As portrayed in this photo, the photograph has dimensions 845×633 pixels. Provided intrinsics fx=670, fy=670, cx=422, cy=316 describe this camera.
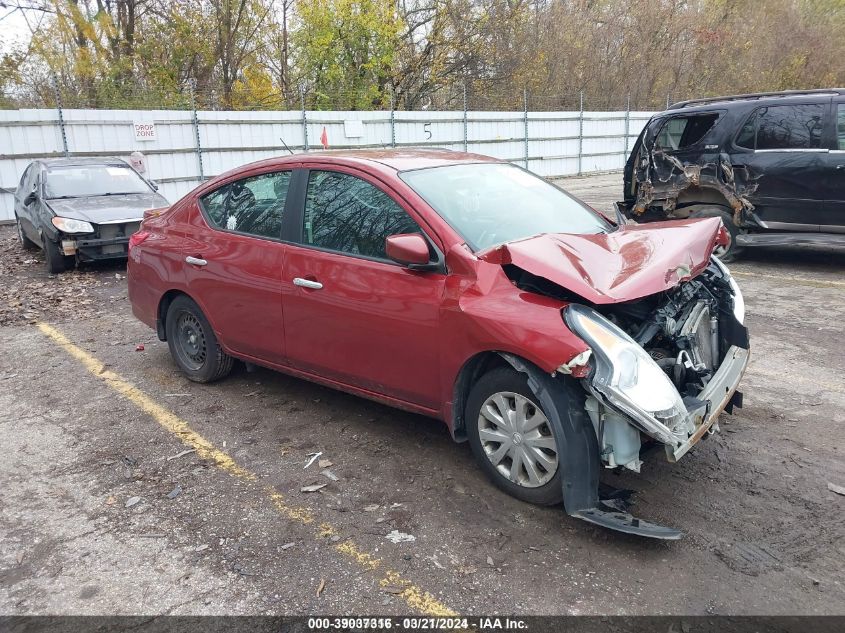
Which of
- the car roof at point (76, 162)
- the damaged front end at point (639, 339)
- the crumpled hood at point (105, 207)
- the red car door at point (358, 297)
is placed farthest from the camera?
the car roof at point (76, 162)

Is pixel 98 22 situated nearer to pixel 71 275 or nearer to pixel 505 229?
pixel 71 275

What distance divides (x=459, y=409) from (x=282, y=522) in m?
1.07

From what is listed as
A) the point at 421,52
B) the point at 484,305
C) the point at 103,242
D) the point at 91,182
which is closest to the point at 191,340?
the point at 484,305

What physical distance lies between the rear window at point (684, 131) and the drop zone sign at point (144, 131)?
11297mm

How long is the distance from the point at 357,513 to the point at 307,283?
1.46m

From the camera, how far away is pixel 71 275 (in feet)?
31.3

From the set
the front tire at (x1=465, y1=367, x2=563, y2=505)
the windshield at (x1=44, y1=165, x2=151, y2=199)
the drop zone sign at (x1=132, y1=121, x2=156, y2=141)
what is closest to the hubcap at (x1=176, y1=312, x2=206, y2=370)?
the front tire at (x1=465, y1=367, x2=563, y2=505)

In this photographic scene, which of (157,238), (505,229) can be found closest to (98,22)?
(157,238)

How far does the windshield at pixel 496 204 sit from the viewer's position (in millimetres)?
3787

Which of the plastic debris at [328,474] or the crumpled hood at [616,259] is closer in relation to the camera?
the crumpled hood at [616,259]

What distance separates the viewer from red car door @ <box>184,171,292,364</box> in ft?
14.6

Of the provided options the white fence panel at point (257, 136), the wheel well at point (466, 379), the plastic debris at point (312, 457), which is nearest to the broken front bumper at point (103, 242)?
the white fence panel at point (257, 136)

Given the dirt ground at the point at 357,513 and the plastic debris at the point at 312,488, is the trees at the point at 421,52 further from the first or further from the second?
the plastic debris at the point at 312,488

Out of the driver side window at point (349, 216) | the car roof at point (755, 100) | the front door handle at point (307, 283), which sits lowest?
the front door handle at point (307, 283)
